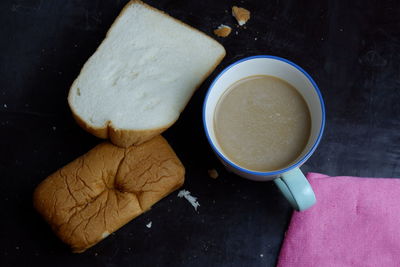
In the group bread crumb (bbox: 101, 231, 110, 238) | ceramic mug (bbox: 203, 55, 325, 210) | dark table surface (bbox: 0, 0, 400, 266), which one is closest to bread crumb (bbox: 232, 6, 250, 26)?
dark table surface (bbox: 0, 0, 400, 266)

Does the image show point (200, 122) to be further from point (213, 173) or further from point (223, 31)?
point (223, 31)

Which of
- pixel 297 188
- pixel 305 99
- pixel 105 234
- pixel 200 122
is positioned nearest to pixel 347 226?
pixel 297 188

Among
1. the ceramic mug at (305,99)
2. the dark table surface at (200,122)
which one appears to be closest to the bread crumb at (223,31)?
the dark table surface at (200,122)

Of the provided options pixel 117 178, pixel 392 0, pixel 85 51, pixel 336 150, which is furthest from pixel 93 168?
pixel 392 0

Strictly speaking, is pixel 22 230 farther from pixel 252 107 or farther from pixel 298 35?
pixel 298 35

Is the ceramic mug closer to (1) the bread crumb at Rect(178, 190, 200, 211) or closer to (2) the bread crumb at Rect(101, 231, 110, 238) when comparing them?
(1) the bread crumb at Rect(178, 190, 200, 211)

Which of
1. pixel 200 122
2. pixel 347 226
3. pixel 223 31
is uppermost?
pixel 223 31
